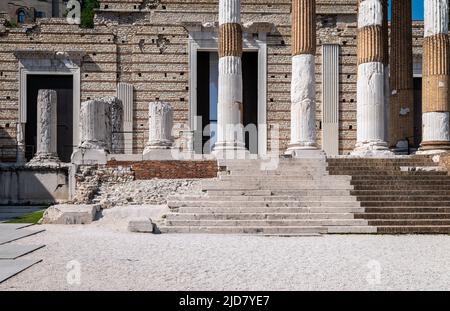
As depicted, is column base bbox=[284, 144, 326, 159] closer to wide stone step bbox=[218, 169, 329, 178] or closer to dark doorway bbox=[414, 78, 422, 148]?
wide stone step bbox=[218, 169, 329, 178]

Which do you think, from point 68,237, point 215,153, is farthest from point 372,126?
point 68,237

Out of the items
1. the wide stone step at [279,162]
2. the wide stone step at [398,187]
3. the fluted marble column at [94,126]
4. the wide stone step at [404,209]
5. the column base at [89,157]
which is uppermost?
the fluted marble column at [94,126]

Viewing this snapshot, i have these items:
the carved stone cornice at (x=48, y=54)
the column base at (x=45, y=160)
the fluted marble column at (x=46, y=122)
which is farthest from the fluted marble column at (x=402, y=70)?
the carved stone cornice at (x=48, y=54)

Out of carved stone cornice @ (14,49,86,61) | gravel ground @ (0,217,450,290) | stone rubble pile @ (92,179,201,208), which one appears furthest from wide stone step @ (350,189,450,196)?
carved stone cornice @ (14,49,86,61)

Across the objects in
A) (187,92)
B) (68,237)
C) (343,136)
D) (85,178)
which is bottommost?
(68,237)

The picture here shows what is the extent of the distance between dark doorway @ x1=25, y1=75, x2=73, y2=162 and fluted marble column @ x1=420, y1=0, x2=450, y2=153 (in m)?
14.8

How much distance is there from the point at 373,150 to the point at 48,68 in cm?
1457

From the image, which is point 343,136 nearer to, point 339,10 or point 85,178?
point 339,10

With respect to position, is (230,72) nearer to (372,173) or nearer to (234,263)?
(372,173)

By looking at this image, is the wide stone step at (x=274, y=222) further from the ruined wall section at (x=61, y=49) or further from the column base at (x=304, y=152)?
the ruined wall section at (x=61, y=49)

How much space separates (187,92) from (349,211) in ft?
40.0

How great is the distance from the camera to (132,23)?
2402 cm

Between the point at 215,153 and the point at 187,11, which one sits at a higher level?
the point at 187,11

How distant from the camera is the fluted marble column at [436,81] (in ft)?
57.7
